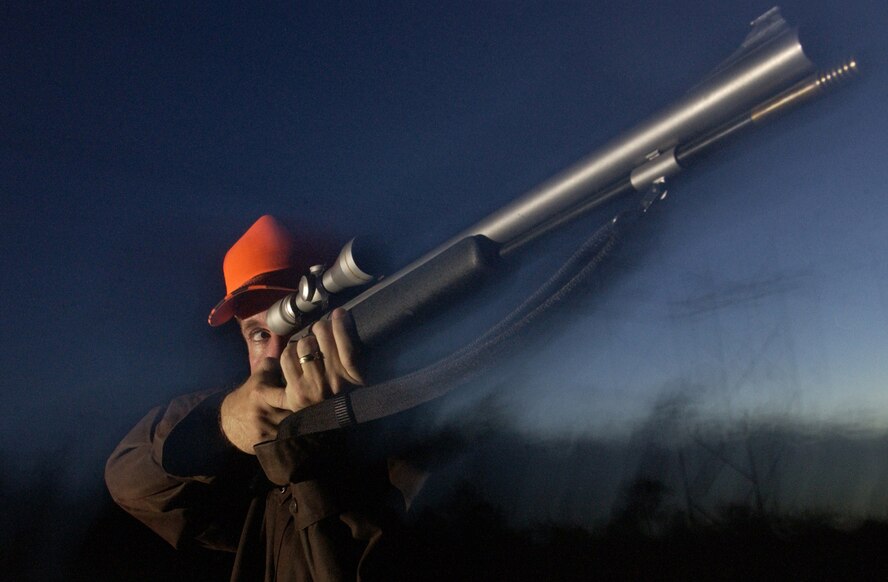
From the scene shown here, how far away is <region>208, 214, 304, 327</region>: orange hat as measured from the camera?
1.76 meters

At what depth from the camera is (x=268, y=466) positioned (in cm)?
137

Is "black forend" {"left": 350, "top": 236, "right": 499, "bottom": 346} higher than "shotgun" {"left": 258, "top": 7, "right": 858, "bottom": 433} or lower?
lower

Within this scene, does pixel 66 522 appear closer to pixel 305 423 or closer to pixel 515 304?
pixel 305 423

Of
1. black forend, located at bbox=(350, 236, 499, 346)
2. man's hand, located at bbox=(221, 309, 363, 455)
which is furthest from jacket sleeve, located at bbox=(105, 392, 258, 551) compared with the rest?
black forend, located at bbox=(350, 236, 499, 346)

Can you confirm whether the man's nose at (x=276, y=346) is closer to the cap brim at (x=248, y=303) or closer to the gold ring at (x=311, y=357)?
the cap brim at (x=248, y=303)

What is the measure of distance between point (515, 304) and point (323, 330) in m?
0.37

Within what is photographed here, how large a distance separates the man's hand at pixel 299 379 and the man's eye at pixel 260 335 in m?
0.23

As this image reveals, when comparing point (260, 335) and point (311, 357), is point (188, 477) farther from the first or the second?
point (311, 357)

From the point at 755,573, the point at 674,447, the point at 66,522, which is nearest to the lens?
the point at 66,522

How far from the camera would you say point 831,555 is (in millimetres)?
7980

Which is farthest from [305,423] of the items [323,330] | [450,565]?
[450,565]

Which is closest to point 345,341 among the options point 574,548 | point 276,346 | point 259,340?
point 276,346

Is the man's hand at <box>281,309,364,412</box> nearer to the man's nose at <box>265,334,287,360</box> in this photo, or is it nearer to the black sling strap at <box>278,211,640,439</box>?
the black sling strap at <box>278,211,640,439</box>

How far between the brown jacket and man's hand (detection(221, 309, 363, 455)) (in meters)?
0.07
